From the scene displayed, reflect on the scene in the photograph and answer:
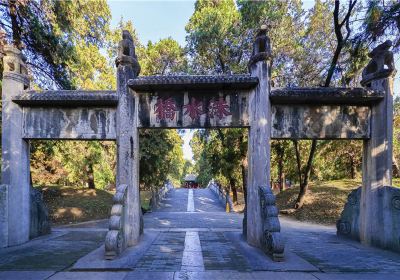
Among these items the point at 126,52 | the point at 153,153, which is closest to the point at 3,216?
the point at 126,52

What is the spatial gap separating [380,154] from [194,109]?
5.32m

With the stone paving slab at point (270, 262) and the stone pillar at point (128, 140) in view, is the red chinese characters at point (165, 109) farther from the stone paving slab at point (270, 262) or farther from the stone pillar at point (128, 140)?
the stone paving slab at point (270, 262)

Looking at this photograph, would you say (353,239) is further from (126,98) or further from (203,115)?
(126,98)

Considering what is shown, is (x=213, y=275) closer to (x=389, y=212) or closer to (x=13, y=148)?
(x=389, y=212)

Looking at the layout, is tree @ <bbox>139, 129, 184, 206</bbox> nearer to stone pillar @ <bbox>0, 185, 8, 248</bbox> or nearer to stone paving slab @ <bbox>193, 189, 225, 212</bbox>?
stone paving slab @ <bbox>193, 189, 225, 212</bbox>

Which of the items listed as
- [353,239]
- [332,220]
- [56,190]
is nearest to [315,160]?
[332,220]

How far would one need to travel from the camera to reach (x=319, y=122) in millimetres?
7676

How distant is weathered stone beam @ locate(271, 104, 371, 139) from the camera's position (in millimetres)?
7672

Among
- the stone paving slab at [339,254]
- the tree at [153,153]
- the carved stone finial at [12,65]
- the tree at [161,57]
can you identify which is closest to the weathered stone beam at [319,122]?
the stone paving slab at [339,254]

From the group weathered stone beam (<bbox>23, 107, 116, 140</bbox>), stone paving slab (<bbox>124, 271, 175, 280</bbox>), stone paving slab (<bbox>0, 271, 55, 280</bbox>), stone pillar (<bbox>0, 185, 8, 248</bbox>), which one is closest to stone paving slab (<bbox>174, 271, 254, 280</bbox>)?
stone paving slab (<bbox>124, 271, 175, 280</bbox>)

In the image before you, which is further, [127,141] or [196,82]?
[127,141]

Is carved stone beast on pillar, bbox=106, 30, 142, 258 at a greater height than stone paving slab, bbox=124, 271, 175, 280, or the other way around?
carved stone beast on pillar, bbox=106, 30, 142, 258

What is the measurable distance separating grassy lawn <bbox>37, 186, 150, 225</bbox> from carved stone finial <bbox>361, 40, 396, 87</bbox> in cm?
1330

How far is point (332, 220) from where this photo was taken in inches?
506
